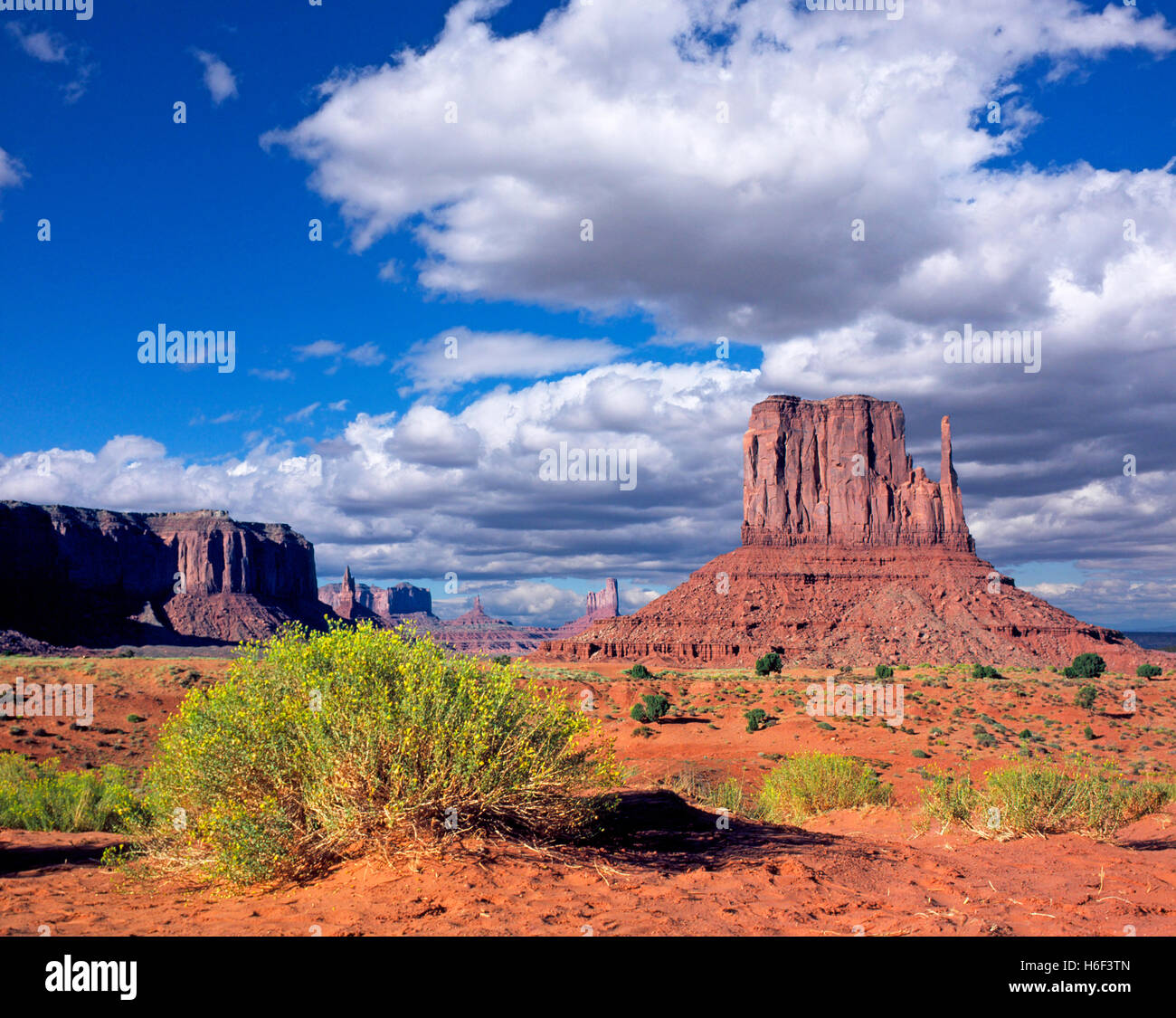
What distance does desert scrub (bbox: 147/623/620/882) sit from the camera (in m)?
8.01

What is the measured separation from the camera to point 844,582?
347 feet

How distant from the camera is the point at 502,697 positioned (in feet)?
28.5

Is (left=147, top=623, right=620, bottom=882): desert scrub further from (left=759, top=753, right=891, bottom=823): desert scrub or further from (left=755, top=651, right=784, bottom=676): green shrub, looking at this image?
(left=755, top=651, right=784, bottom=676): green shrub

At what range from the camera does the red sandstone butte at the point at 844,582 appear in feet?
298

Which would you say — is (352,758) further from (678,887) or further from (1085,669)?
(1085,669)

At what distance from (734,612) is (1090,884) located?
92.9 meters

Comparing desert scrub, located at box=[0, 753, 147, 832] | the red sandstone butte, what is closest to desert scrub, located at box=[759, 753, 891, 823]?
desert scrub, located at box=[0, 753, 147, 832]

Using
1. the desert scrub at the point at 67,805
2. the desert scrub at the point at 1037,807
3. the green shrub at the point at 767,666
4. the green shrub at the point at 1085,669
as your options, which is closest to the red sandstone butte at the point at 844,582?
the green shrub at the point at 767,666

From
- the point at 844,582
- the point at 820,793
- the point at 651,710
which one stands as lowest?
the point at 651,710

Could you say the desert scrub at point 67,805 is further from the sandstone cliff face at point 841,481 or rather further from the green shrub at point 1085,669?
the sandstone cliff face at point 841,481

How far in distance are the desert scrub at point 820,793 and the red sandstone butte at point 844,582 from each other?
7234 centimetres

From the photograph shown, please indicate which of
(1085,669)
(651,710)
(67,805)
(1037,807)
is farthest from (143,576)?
(1037,807)

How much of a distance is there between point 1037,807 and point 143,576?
174086 mm
